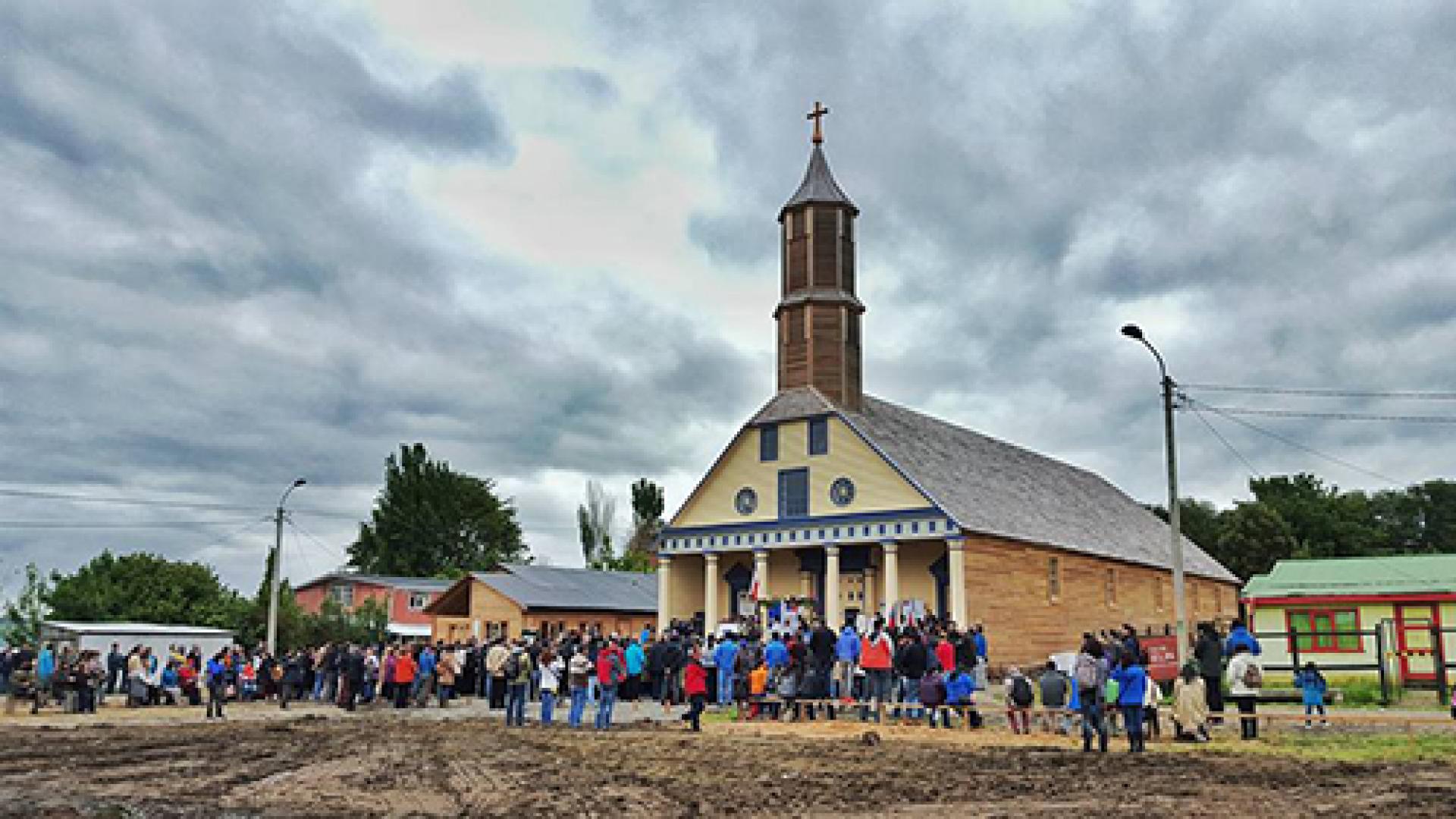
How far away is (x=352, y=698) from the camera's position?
25.9 m

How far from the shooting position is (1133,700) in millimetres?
15906

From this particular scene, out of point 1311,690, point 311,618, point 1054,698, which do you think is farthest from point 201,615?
point 1311,690

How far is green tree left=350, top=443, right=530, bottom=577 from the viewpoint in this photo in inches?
3004

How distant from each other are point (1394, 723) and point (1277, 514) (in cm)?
5165

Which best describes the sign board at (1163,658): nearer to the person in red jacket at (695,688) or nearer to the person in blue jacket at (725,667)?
the person in blue jacket at (725,667)

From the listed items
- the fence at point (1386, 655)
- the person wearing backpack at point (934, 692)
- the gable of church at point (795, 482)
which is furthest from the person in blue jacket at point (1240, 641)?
the gable of church at point (795, 482)

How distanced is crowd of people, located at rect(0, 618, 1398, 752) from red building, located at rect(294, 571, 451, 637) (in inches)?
933

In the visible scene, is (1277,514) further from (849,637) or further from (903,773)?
(903,773)

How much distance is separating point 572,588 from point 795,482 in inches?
550

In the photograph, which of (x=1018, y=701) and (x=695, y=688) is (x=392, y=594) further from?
(x=1018, y=701)

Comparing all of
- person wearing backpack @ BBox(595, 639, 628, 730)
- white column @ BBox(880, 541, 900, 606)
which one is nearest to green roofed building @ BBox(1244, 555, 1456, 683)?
white column @ BBox(880, 541, 900, 606)

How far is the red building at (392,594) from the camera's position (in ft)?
185

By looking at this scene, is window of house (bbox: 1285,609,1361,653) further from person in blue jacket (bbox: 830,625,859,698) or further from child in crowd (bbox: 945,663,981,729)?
child in crowd (bbox: 945,663,981,729)

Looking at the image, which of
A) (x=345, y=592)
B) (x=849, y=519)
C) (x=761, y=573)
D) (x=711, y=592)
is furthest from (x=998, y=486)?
(x=345, y=592)
